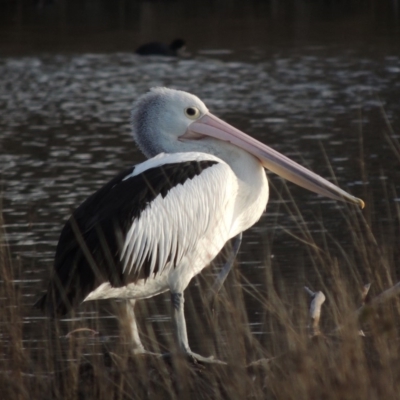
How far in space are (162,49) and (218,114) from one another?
7.33m

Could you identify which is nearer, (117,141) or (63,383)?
(63,383)

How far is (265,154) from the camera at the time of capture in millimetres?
5324

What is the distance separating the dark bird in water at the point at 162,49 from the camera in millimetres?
21391

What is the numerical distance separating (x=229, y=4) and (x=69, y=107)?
14335 millimetres

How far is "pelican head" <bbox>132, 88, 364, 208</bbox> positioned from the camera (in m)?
5.33

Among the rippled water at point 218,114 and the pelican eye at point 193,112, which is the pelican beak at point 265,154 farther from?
the rippled water at point 218,114

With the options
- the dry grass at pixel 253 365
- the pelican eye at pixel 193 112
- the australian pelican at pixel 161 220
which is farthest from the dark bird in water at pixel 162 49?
the dry grass at pixel 253 365

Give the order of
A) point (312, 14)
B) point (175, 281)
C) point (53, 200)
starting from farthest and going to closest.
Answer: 1. point (312, 14)
2. point (53, 200)
3. point (175, 281)

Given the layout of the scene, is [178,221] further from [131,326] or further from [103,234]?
[131,326]

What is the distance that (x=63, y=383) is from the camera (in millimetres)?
4254

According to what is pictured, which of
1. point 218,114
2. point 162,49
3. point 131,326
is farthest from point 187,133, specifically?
point 162,49

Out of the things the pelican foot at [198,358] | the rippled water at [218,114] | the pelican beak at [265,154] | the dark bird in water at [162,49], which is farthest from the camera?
the dark bird in water at [162,49]

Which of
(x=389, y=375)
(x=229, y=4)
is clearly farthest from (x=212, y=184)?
(x=229, y=4)

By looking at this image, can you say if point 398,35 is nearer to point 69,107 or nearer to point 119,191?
point 69,107
